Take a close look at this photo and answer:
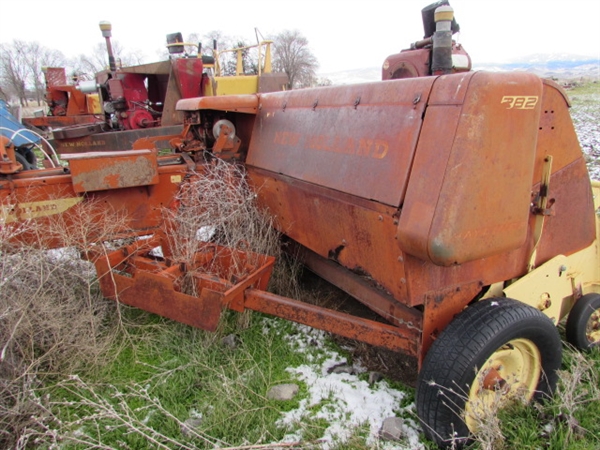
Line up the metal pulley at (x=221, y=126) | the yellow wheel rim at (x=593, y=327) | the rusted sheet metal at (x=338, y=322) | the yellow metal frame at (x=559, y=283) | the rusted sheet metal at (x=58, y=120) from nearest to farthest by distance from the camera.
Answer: the rusted sheet metal at (x=338, y=322), the yellow metal frame at (x=559, y=283), the yellow wheel rim at (x=593, y=327), the metal pulley at (x=221, y=126), the rusted sheet metal at (x=58, y=120)

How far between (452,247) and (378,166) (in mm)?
626

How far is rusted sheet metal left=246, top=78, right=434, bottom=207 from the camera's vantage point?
→ 7.46ft

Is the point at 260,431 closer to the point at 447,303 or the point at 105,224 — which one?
the point at 447,303

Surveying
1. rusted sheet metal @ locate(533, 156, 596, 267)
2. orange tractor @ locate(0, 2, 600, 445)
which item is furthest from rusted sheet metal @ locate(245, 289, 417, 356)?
rusted sheet metal @ locate(533, 156, 596, 267)

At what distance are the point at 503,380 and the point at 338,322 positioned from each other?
92 cm

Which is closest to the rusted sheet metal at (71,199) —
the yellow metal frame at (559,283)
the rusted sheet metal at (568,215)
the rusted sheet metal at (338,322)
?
the rusted sheet metal at (338,322)

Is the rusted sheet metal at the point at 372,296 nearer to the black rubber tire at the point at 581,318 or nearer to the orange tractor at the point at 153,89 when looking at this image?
the black rubber tire at the point at 581,318

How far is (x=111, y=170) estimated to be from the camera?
333cm

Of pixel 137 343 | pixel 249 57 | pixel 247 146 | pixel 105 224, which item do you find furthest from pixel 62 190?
pixel 249 57

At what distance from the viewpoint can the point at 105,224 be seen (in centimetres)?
335

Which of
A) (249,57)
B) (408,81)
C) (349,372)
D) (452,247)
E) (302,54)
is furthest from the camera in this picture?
(302,54)

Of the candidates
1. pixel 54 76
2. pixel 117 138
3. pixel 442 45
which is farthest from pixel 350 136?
pixel 54 76

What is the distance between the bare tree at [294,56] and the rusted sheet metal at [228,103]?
1170 inches

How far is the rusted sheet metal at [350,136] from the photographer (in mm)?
2273
